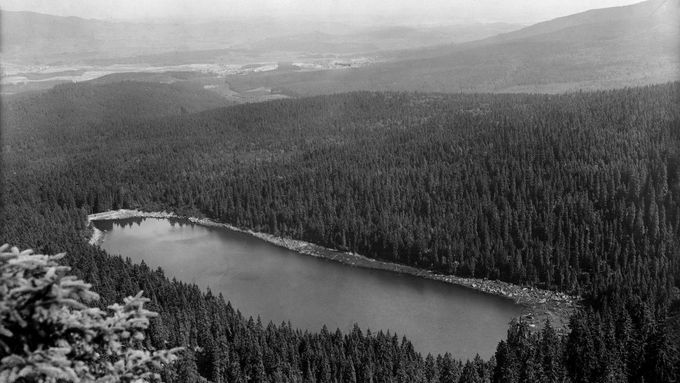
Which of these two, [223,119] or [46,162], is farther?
[223,119]

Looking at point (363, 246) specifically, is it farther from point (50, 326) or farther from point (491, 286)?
point (50, 326)

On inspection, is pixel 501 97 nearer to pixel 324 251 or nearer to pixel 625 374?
pixel 324 251

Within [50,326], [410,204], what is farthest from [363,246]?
[50,326]

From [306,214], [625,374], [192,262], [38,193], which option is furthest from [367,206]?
[38,193]

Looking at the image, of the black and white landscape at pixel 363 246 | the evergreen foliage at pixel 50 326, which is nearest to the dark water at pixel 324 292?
the black and white landscape at pixel 363 246

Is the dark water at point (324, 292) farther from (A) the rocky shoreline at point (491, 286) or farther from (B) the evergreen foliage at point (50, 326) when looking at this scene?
(B) the evergreen foliage at point (50, 326)

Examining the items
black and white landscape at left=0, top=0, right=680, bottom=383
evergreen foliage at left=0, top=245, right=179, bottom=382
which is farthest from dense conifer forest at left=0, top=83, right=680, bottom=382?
evergreen foliage at left=0, top=245, right=179, bottom=382
